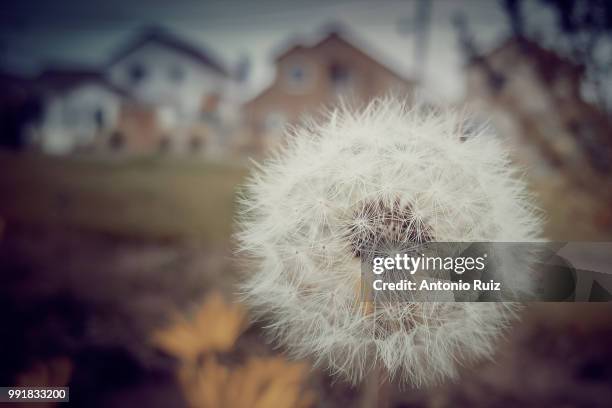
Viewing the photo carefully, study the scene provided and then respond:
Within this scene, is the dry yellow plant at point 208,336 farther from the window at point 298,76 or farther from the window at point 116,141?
the window at point 298,76

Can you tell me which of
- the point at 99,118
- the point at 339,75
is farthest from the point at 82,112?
the point at 339,75

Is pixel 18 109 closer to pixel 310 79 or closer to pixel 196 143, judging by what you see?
pixel 196 143

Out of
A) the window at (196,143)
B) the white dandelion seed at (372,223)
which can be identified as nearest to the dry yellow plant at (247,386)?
the white dandelion seed at (372,223)

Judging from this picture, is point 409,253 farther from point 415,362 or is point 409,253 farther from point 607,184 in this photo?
point 607,184

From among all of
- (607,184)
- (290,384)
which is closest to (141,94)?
(290,384)

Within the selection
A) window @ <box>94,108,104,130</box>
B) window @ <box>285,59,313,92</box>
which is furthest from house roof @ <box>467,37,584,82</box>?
window @ <box>94,108,104,130</box>

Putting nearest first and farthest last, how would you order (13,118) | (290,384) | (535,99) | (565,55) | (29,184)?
1. (290,384)
2. (565,55)
3. (535,99)
4. (13,118)
5. (29,184)
